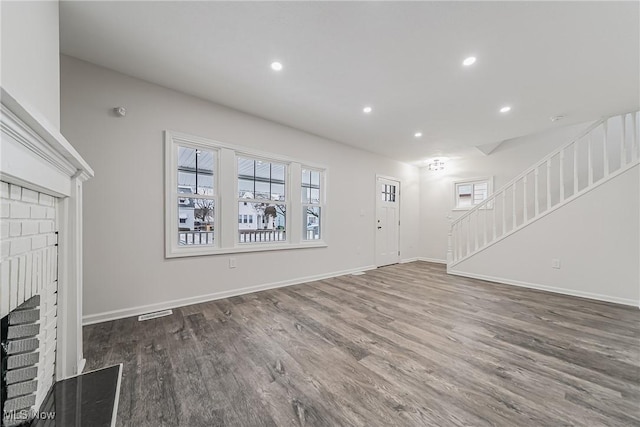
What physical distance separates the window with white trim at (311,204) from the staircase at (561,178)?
2887mm

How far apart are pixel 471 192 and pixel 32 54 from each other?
22.8 ft

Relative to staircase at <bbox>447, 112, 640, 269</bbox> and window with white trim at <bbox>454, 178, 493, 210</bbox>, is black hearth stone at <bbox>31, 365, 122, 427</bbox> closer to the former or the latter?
staircase at <bbox>447, 112, 640, 269</bbox>

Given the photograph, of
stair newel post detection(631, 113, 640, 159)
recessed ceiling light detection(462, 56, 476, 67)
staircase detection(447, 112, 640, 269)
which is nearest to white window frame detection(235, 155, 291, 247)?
recessed ceiling light detection(462, 56, 476, 67)

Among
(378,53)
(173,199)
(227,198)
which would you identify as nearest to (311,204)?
(227,198)

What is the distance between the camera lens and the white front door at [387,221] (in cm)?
549

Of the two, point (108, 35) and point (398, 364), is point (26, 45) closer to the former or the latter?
point (108, 35)

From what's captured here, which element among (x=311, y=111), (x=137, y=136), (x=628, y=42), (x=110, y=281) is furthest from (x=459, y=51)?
(x=110, y=281)

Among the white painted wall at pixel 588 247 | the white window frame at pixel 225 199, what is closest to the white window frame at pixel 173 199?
the white window frame at pixel 225 199

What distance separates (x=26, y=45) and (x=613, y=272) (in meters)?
6.16

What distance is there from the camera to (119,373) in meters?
1.62

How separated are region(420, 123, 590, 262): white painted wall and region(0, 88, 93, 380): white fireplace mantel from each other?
650cm

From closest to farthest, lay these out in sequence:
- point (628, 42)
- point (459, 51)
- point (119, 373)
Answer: point (119, 373) → point (628, 42) → point (459, 51)

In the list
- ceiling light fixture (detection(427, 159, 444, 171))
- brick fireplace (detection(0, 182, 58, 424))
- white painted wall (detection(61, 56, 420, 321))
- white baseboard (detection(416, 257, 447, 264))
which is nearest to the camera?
brick fireplace (detection(0, 182, 58, 424))

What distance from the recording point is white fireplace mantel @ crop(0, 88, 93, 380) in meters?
0.82
